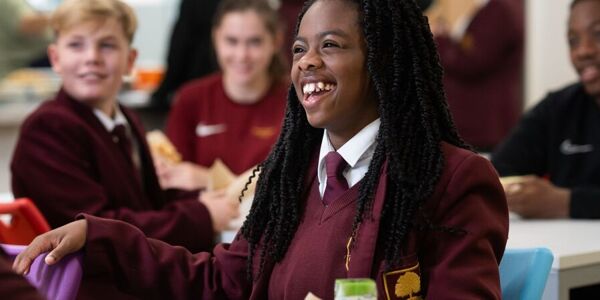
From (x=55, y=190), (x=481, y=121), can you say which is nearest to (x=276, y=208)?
(x=55, y=190)

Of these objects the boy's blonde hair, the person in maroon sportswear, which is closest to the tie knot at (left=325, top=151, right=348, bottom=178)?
the person in maroon sportswear

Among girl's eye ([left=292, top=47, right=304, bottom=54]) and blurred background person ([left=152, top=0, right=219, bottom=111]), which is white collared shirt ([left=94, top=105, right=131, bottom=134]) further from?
blurred background person ([left=152, top=0, right=219, bottom=111])

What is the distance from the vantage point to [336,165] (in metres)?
1.78

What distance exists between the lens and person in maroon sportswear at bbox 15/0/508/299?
164 centimetres

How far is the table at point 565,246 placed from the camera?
219 centimetres

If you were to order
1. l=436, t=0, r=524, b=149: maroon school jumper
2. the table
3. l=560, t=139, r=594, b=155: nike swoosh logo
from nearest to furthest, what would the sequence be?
the table < l=560, t=139, r=594, b=155: nike swoosh logo < l=436, t=0, r=524, b=149: maroon school jumper

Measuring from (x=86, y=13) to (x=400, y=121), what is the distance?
52.6 inches

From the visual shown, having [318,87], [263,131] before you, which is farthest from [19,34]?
[318,87]

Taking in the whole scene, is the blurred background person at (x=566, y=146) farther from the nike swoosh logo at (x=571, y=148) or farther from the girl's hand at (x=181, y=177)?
the girl's hand at (x=181, y=177)

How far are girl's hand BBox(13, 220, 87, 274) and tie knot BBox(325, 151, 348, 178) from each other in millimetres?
437

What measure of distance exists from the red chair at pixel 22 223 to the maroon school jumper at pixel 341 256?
599 millimetres

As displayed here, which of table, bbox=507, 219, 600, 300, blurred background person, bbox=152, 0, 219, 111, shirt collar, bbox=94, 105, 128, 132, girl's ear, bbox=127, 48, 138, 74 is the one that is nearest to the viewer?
table, bbox=507, 219, 600, 300

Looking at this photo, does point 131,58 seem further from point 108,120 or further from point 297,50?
point 297,50

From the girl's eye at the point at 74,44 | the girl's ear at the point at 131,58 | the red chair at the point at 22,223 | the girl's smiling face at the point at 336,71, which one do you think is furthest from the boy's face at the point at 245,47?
the girl's smiling face at the point at 336,71
